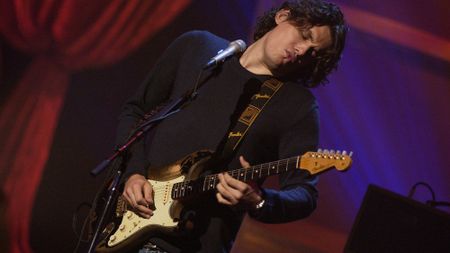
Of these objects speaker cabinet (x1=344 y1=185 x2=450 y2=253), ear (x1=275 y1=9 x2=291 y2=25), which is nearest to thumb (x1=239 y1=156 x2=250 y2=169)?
ear (x1=275 y1=9 x2=291 y2=25)

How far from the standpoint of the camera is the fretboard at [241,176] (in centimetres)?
196

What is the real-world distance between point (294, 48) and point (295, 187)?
662 millimetres

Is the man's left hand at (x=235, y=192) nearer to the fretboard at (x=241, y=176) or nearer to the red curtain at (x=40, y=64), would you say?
the fretboard at (x=241, y=176)

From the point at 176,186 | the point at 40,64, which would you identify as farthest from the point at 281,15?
the point at 40,64

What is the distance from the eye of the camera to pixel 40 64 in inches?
149

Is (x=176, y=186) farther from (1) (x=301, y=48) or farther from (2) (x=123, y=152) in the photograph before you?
(1) (x=301, y=48)

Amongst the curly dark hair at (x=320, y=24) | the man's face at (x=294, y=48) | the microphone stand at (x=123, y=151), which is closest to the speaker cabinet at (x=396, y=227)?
the curly dark hair at (x=320, y=24)

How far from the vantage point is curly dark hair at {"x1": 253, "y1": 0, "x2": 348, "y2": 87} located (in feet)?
8.21

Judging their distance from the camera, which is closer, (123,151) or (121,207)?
(123,151)

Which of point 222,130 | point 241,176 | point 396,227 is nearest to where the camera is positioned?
point 241,176

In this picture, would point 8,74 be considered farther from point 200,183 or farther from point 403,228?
point 403,228

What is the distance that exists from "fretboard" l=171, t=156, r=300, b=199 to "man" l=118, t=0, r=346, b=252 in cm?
4

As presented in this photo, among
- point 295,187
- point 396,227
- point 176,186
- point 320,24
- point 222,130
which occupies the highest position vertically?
point 320,24

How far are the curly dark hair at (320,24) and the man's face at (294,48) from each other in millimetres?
26
